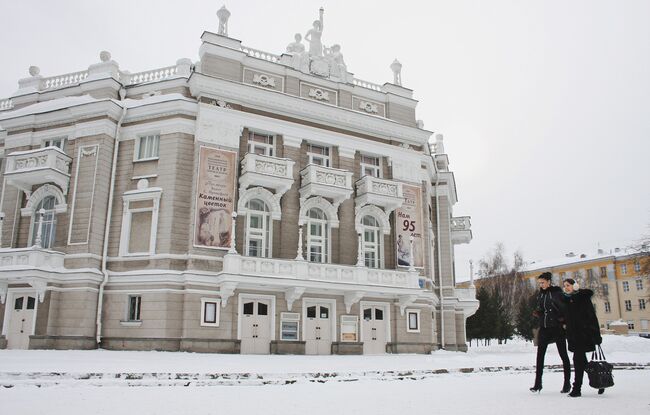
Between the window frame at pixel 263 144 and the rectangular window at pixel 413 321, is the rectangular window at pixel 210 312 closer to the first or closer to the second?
the window frame at pixel 263 144

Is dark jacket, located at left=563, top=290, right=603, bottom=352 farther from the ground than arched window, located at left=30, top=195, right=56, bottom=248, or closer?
closer

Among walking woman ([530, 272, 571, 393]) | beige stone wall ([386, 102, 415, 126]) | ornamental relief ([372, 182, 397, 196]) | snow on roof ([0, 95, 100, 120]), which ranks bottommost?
walking woman ([530, 272, 571, 393])

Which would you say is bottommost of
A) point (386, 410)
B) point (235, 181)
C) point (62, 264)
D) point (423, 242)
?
point (386, 410)

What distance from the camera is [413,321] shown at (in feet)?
103

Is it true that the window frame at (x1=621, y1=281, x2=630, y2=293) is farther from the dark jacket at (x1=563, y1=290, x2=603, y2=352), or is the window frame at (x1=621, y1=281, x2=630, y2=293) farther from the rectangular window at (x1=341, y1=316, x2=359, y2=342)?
the dark jacket at (x1=563, y1=290, x2=603, y2=352)

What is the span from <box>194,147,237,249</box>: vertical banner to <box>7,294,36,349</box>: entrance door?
8.57 meters

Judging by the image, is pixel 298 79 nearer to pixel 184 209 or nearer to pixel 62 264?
pixel 184 209

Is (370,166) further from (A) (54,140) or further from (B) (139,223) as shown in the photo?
(A) (54,140)

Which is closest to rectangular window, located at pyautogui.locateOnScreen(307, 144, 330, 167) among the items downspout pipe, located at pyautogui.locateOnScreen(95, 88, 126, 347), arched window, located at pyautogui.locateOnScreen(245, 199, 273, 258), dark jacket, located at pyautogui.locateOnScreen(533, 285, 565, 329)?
arched window, located at pyautogui.locateOnScreen(245, 199, 273, 258)

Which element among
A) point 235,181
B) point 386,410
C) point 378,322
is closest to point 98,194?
point 235,181

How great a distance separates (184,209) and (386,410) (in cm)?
2105

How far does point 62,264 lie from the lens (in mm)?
26344

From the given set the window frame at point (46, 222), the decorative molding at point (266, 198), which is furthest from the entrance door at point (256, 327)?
the window frame at point (46, 222)

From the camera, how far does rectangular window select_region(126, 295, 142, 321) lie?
86.3 ft
